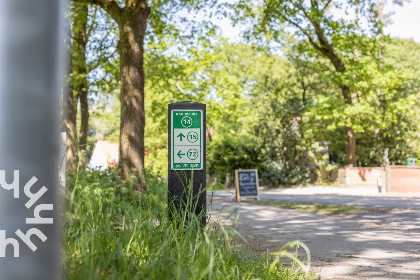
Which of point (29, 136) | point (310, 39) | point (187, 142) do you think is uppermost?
point (310, 39)

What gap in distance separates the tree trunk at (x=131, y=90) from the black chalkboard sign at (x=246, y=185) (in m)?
7.67

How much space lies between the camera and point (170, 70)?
2806 cm

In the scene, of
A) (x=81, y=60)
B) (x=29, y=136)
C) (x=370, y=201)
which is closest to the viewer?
(x=29, y=136)

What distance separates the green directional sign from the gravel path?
0.73m

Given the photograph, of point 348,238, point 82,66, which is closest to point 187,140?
point 348,238

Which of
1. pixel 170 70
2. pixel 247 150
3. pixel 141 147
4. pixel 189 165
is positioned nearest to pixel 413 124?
pixel 247 150

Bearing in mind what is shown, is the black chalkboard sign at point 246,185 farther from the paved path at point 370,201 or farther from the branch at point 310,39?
the branch at point 310,39

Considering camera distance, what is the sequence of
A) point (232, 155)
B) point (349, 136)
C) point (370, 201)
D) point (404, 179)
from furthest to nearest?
point (232, 155) → point (349, 136) → point (404, 179) → point (370, 201)

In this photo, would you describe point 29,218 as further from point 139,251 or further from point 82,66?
point 82,66

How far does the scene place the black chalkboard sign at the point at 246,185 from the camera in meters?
19.8

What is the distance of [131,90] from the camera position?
41.4ft

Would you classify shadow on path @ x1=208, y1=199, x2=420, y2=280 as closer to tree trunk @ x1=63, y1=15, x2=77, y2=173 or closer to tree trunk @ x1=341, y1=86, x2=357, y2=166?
tree trunk @ x1=63, y1=15, x2=77, y2=173

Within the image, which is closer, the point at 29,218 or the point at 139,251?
the point at 29,218

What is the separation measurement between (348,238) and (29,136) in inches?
342
